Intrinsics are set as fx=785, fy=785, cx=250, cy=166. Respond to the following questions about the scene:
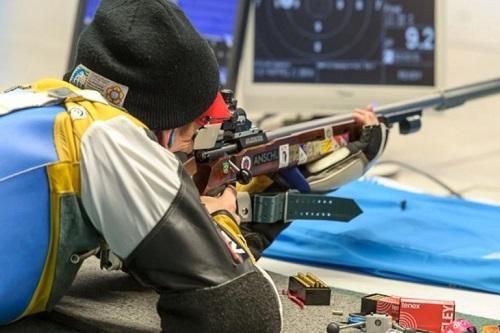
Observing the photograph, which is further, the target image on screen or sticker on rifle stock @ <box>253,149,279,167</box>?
the target image on screen

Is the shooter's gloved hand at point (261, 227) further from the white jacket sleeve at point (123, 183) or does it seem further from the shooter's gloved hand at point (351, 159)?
the white jacket sleeve at point (123, 183)

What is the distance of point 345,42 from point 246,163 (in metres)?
0.88

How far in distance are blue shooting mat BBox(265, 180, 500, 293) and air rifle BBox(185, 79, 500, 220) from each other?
15 cm

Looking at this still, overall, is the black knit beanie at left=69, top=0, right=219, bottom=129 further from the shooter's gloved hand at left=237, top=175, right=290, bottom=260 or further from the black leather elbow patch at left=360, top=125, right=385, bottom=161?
the black leather elbow patch at left=360, top=125, right=385, bottom=161

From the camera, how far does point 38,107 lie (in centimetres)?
68

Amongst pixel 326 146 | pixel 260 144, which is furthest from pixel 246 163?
pixel 326 146

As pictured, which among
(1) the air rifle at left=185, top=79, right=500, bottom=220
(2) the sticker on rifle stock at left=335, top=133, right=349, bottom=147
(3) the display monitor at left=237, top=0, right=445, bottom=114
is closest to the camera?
(1) the air rifle at left=185, top=79, right=500, bottom=220

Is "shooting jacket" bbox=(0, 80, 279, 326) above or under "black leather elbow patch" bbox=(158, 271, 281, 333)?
above

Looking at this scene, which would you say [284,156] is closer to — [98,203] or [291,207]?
[291,207]

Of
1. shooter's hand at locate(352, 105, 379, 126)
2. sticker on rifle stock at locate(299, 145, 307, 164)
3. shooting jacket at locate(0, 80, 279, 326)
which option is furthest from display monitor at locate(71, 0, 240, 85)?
shooting jacket at locate(0, 80, 279, 326)

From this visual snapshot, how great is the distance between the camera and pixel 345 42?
178cm

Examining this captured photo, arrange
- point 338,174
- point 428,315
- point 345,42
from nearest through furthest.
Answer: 1. point 428,315
2. point 338,174
3. point 345,42

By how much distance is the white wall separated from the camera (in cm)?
180

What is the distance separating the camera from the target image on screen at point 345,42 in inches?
68.2
